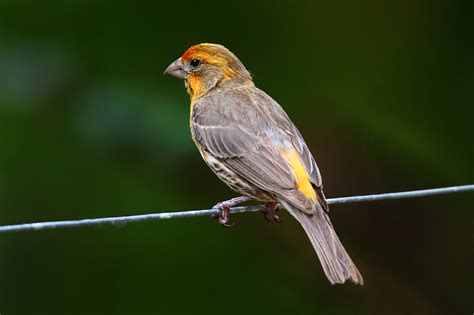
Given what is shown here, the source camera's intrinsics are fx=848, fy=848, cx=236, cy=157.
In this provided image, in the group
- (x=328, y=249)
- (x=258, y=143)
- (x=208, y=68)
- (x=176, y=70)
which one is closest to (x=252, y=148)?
(x=258, y=143)

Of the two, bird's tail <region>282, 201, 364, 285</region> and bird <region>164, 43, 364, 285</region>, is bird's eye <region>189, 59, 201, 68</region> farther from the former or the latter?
bird's tail <region>282, 201, 364, 285</region>

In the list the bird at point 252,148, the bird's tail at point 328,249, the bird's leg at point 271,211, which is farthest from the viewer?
the bird's leg at point 271,211

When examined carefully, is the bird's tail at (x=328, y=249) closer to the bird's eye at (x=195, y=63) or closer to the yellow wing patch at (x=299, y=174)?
the yellow wing patch at (x=299, y=174)

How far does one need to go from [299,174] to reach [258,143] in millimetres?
451

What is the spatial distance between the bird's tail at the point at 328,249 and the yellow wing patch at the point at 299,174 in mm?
118

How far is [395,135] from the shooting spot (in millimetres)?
6648

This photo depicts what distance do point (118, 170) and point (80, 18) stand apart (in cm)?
121

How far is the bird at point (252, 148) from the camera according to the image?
15.3 ft

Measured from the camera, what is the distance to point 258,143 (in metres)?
5.29

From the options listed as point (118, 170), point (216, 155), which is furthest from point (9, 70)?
point (216, 155)

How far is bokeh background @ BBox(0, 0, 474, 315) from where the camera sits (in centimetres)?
650

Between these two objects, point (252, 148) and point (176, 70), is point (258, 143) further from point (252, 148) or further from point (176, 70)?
point (176, 70)

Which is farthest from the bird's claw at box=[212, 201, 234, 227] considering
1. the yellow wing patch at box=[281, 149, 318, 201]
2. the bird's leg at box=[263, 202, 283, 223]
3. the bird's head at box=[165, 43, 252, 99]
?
the bird's head at box=[165, 43, 252, 99]

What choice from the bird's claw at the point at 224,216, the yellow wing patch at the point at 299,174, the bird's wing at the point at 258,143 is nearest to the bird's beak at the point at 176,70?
the bird's wing at the point at 258,143
